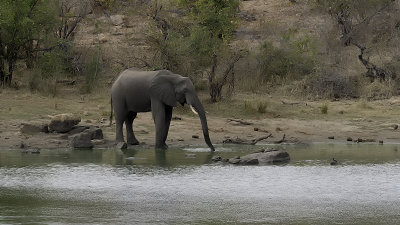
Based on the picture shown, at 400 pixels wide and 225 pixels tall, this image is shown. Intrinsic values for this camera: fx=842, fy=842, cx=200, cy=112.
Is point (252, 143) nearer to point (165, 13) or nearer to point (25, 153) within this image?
point (25, 153)

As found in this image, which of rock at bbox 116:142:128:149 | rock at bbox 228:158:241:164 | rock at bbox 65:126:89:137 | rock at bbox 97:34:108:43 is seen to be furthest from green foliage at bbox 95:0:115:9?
rock at bbox 228:158:241:164

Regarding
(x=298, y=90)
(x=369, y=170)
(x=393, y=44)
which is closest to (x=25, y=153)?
(x=369, y=170)

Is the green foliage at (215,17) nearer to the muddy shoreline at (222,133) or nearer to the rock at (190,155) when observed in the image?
the muddy shoreline at (222,133)

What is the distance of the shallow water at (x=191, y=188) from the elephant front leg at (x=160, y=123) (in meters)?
0.62

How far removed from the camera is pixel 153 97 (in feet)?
61.5

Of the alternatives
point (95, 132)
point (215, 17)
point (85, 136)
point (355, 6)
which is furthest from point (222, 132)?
point (355, 6)

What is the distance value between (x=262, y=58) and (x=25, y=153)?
11.7 metres

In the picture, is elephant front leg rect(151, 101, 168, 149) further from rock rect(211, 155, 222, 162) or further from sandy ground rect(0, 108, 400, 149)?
rock rect(211, 155, 222, 162)

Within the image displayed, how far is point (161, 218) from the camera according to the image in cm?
1062

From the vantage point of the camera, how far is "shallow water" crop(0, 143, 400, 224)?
35.5 feet

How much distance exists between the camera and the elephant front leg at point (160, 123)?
59.8 feet

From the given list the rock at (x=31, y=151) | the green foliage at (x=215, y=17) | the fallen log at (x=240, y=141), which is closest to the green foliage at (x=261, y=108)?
the green foliage at (x=215, y=17)

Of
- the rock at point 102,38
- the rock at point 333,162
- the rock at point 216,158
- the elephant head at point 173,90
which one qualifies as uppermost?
the rock at point 102,38

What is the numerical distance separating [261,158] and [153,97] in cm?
369
